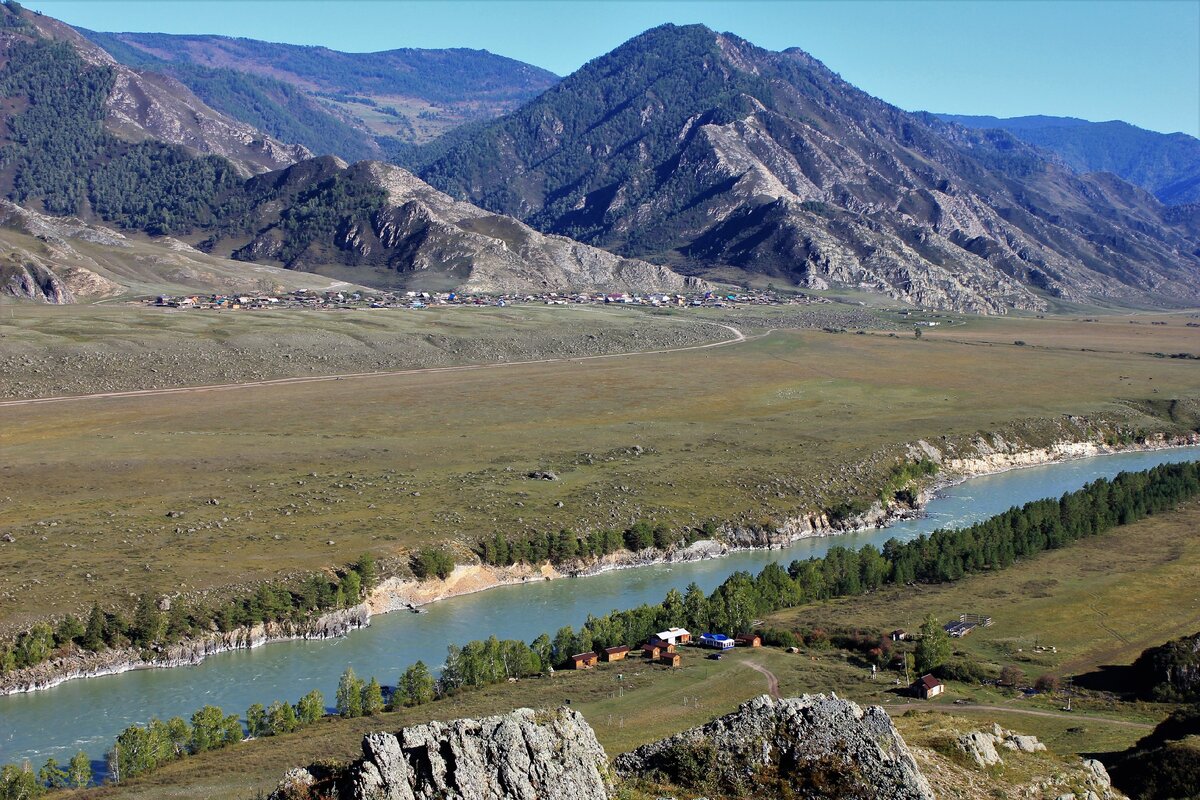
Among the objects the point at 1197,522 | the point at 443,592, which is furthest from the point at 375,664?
the point at 1197,522

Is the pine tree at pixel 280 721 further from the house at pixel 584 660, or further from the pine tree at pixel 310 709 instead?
the house at pixel 584 660

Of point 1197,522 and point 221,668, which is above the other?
point 1197,522

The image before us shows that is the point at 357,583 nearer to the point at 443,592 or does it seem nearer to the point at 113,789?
the point at 443,592

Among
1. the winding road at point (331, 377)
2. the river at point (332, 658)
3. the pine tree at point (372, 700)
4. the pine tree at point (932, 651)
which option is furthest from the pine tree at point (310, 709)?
the winding road at point (331, 377)

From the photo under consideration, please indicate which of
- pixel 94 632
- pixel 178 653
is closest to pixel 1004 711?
pixel 178 653

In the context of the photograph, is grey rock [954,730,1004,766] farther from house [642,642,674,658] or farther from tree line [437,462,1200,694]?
house [642,642,674,658]

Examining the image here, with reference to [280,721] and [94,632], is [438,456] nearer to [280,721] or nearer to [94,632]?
[94,632]

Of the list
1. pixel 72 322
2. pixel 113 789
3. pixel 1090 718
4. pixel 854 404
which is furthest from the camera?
pixel 72 322
